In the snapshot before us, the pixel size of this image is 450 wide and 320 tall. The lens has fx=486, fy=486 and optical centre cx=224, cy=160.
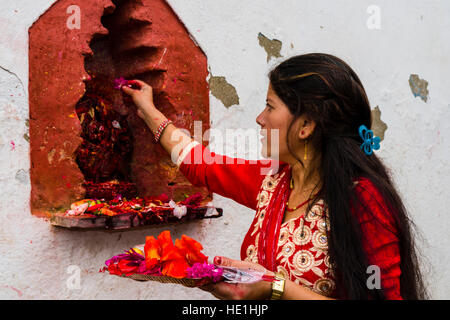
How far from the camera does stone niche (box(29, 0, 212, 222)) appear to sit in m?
1.69

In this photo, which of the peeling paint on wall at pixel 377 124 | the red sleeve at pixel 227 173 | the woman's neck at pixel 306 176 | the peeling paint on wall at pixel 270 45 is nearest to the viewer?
the woman's neck at pixel 306 176

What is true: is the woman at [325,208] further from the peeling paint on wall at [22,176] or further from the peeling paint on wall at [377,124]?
the peeling paint on wall at [377,124]

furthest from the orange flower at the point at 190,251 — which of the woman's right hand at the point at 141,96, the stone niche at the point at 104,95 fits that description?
the woman's right hand at the point at 141,96

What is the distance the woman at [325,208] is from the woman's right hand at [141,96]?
522mm

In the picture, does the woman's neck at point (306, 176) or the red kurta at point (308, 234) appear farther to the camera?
the woman's neck at point (306, 176)

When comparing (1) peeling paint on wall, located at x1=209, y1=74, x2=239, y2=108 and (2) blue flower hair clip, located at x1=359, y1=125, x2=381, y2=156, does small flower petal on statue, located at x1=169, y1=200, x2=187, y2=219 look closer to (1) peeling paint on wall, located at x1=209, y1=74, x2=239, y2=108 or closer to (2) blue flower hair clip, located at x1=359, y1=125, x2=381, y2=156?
(1) peeling paint on wall, located at x1=209, y1=74, x2=239, y2=108

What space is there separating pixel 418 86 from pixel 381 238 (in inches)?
84.2

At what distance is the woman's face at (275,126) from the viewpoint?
1.59 meters

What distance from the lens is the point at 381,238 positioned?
4.75 ft

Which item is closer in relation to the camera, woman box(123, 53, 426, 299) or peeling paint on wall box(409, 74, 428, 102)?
woman box(123, 53, 426, 299)

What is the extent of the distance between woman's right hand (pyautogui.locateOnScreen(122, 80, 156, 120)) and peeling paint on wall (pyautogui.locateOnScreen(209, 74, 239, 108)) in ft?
1.17

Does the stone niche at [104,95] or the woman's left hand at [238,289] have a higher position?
the stone niche at [104,95]

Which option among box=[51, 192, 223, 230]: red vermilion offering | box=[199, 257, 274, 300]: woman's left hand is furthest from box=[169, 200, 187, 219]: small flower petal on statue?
box=[199, 257, 274, 300]: woman's left hand
